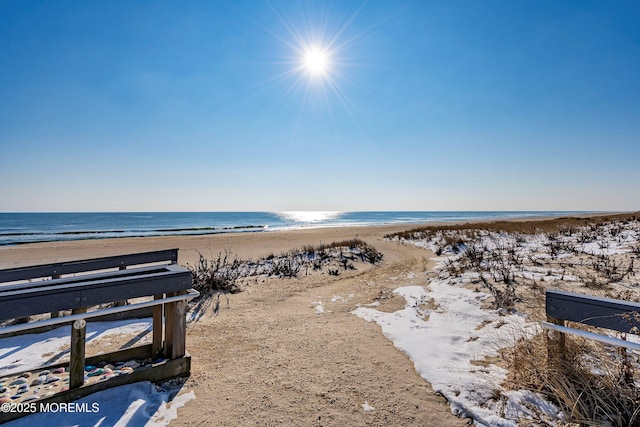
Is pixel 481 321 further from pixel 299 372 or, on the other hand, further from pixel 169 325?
pixel 169 325

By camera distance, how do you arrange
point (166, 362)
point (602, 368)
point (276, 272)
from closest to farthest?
1. point (602, 368)
2. point (166, 362)
3. point (276, 272)

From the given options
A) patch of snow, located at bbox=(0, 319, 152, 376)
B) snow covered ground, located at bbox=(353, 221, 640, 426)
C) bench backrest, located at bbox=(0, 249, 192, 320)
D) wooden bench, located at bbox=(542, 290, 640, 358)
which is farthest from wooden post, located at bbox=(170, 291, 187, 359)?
wooden bench, located at bbox=(542, 290, 640, 358)

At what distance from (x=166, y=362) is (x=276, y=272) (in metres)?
5.63

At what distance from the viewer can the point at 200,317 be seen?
211 inches

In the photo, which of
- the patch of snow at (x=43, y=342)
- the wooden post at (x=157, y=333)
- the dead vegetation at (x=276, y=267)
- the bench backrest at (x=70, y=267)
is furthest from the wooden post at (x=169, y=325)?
the dead vegetation at (x=276, y=267)

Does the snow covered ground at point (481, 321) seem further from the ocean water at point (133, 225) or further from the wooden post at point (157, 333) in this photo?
the ocean water at point (133, 225)

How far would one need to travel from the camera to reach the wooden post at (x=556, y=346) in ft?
8.98

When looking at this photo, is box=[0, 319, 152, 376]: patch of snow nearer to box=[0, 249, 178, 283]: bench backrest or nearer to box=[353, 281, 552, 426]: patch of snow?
box=[0, 249, 178, 283]: bench backrest

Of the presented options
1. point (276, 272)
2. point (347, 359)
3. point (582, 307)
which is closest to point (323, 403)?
point (347, 359)

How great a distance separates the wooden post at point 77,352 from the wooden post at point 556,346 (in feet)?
13.8

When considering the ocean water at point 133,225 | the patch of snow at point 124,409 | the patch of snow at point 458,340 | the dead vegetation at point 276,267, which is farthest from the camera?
the ocean water at point 133,225

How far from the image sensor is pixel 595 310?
2.44m

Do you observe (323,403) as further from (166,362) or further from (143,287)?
(143,287)

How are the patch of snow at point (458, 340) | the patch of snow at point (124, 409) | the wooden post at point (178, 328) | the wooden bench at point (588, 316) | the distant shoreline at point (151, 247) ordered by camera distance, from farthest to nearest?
1. the distant shoreline at point (151, 247)
2. the wooden post at point (178, 328)
3. the patch of snow at point (458, 340)
4. the patch of snow at point (124, 409)
5. the wooden bench at point (588, 316)
